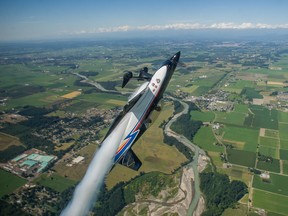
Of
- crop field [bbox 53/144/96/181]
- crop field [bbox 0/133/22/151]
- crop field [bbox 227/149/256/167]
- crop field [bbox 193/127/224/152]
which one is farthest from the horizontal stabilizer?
crop field [bbox 0/133/22/151]

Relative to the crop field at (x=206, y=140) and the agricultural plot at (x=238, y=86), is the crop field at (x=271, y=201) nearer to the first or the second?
the crop field at (x=206, y=140)

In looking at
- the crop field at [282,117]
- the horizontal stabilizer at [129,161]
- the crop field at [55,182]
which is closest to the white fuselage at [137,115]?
the horizontal stabilizer at [129,161]

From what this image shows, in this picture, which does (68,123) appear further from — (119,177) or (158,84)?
(158,84)

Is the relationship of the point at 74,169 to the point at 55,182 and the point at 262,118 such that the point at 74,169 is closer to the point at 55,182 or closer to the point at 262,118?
the point at 55,182

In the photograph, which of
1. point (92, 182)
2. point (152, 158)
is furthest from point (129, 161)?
point (152, 158)

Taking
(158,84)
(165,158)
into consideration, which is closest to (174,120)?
(165,158)
